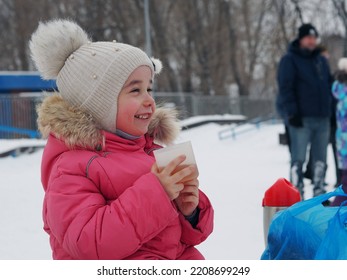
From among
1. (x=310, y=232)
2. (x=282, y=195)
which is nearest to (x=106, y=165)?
(x=310, y=232)

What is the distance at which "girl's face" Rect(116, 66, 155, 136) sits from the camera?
90.6 inches

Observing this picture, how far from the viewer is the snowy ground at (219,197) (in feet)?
16.3

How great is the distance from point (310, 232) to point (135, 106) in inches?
31.2

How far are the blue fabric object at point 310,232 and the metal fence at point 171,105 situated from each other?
78 cm

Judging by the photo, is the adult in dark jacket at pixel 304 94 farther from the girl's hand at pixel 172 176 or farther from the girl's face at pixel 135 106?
the girl's hand at pixel 172 176

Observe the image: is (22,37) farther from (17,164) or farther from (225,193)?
(225,193)

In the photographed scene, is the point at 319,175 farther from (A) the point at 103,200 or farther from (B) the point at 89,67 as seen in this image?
(A) the point at 103,200

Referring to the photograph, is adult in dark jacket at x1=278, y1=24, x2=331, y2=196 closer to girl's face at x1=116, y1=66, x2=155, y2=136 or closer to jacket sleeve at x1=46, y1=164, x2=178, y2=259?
girl's face at x1=116, y1=66, x2=155, y2=136

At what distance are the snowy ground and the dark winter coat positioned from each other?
1.16m

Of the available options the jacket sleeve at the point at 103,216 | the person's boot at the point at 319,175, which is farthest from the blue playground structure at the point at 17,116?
the jacket sleeve at the point at 103,216

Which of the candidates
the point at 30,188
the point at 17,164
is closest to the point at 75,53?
the point at 30,188

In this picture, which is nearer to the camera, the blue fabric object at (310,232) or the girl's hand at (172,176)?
the blue fabric object at (310,232)
